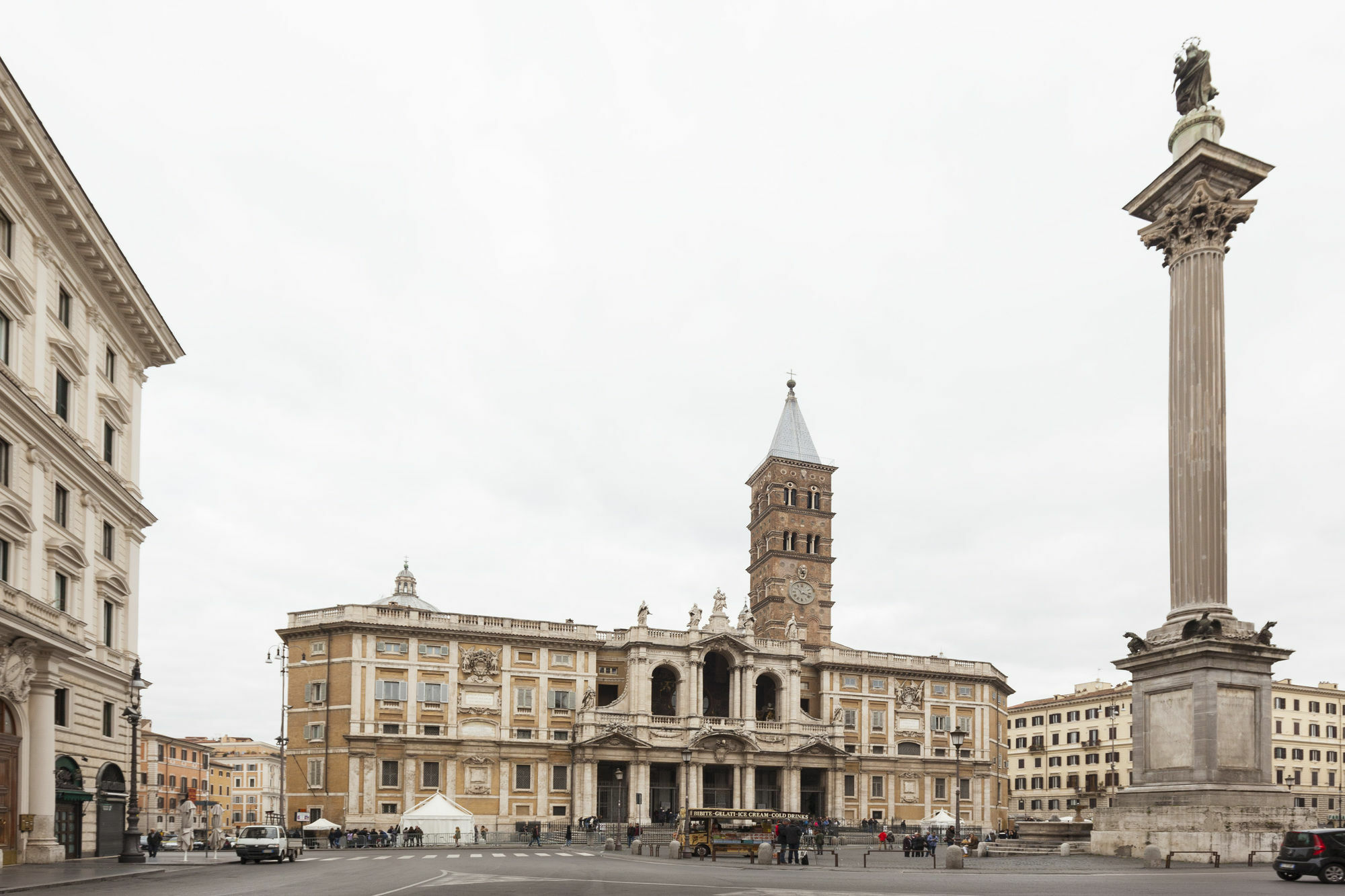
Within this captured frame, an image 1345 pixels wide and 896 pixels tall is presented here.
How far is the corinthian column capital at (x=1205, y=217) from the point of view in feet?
102

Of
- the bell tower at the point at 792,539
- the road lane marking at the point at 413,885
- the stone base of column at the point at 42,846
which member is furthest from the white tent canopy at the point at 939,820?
the stone base of column at the point at 42,846

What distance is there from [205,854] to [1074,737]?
9766 cm

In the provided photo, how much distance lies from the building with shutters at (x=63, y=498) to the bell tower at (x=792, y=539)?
65.5 meters

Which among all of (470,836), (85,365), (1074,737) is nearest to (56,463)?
(85,365)

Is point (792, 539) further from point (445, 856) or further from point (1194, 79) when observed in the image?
point (1194, 79)

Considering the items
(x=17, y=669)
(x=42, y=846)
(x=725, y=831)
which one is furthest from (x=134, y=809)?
(x=725, y=831)

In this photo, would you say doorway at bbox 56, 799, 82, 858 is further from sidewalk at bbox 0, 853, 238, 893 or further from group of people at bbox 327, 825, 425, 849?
group of people at bbox 327, 825, 425, 849

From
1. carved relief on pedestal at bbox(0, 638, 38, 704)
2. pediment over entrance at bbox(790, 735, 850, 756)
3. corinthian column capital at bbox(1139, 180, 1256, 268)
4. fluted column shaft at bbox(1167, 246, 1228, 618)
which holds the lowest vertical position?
pediment over entrance at bbox(790, 735, 850, 756)

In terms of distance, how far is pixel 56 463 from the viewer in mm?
32469

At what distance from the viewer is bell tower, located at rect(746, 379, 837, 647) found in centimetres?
10050

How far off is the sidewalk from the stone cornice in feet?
56.3

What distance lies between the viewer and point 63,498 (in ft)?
111

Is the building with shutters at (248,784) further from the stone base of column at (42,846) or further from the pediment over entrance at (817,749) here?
the stone base of column at (42,846)

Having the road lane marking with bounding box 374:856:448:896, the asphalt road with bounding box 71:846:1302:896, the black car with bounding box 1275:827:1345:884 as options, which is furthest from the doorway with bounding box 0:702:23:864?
the black car with bounding box 1275:827:1345:884
